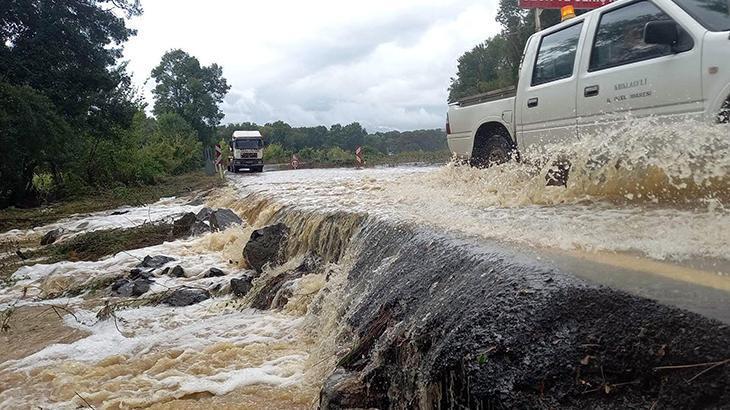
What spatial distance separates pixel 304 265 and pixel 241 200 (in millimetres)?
7066

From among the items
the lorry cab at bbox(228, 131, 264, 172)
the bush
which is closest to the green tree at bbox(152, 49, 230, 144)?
the bush

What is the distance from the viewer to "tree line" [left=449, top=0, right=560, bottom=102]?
1667 inches

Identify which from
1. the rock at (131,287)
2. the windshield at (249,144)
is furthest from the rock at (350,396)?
the windshield at (249,144)

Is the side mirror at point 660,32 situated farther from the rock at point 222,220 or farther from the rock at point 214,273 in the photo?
the rock at point 222,220

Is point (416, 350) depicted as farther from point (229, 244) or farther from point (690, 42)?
point (229, 244)

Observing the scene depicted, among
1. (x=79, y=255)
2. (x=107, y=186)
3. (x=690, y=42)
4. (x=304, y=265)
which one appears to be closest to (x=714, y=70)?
(x=690, y=42)

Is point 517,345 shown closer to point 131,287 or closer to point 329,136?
point 131,287

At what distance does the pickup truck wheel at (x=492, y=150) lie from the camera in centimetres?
730

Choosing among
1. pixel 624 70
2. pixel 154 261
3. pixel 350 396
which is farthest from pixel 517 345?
pixel 154 261

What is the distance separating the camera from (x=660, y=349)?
216cm

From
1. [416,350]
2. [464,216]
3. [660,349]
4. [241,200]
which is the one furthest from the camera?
[241,200]

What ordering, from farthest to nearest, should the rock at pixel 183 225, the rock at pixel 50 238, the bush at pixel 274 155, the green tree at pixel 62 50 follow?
1. the bush at pixel 274 155
2. the green tree at pixel 62 50
3. the rock at pixel 50 238
4. the rock at pixel 183 225

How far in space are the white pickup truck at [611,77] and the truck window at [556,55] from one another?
0.01 metres

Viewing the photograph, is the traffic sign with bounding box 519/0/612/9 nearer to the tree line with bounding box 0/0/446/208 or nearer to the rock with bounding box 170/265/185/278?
the tree line with bounding box 0/0/446/208
